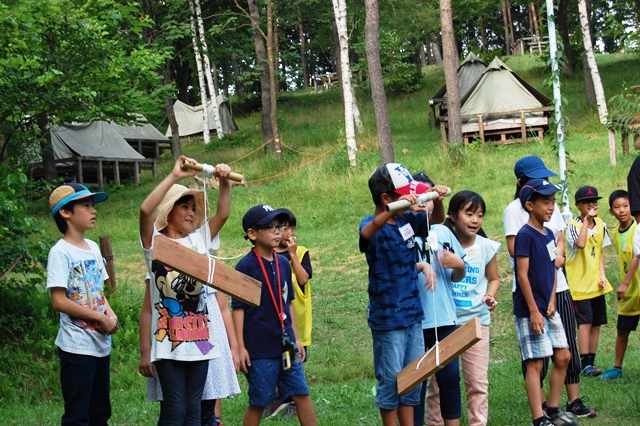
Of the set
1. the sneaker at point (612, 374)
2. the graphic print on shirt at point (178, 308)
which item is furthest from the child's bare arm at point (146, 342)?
the sneaker at point (612, 374)

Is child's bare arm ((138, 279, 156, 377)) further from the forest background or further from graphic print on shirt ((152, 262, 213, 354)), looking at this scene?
the forest background

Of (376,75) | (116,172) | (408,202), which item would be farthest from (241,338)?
(116,172)

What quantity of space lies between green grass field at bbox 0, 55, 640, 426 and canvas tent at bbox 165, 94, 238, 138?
166 inches

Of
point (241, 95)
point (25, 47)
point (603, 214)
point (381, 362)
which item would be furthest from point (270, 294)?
point (241, 95)

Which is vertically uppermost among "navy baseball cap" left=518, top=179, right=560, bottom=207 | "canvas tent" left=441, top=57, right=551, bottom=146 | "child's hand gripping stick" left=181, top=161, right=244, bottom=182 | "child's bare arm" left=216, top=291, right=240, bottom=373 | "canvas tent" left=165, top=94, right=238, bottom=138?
"canvas tent" left=165, top=94, right=238, bottom=138

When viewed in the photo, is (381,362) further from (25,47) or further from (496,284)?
(25,47)

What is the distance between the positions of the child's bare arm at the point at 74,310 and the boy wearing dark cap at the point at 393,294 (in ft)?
5.31

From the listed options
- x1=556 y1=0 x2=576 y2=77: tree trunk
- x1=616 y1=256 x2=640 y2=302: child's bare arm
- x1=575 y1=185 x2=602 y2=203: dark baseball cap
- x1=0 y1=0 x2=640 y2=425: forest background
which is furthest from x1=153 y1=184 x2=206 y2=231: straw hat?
x1=556 y1=0 x2=576 y2=77: tree trunk

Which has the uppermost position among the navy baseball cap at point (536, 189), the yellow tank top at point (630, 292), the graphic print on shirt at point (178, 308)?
the navy baseball cap at point (536, 189)

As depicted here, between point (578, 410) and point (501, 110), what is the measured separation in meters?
22.2

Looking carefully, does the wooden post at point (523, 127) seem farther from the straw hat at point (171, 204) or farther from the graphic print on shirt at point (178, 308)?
the graphic print on shirt at point (178, 308)

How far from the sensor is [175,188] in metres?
4.86

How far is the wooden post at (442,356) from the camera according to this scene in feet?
14.2

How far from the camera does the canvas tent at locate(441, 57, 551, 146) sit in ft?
86.0
